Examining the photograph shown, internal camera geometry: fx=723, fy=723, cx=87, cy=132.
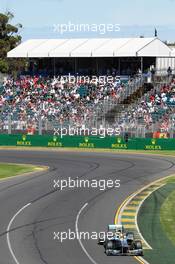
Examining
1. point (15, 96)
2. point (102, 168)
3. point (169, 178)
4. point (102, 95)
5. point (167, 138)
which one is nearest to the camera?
point (169, 178)

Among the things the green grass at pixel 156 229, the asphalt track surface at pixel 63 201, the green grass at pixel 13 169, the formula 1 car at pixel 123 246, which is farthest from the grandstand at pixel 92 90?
the formula 1 car at pixel 123 246

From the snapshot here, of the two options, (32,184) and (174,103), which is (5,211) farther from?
(174,103)

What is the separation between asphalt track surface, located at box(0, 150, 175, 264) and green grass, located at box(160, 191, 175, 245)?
2450 mm

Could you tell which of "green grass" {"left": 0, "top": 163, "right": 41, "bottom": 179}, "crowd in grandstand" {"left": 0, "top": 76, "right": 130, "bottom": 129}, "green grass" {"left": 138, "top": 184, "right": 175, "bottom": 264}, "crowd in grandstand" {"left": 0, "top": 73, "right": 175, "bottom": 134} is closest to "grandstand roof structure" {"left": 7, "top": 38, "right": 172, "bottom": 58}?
"crowd in grandstand" {"left": 0, "top": 73, "right": 175, "bottom": 134}

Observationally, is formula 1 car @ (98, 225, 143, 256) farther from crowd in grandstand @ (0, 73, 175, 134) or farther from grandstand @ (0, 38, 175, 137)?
crowd in grandstand @ (0, 73, 175, 134)

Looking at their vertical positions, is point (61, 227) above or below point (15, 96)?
below

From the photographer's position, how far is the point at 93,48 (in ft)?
262

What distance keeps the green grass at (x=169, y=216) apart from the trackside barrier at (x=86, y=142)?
22.6m

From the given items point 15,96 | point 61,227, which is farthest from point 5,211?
point 15,96

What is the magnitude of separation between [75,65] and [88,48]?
2.70 metres

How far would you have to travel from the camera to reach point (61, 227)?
103 feet

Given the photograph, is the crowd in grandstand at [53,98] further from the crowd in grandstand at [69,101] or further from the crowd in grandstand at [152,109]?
the crowd in grandstand at [152,109]

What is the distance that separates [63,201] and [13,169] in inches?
572

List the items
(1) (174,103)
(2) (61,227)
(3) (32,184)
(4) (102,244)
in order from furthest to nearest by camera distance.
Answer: (1) (174,103)
(3) (32,184)
(2) (61,227)
(4) (102,244)
